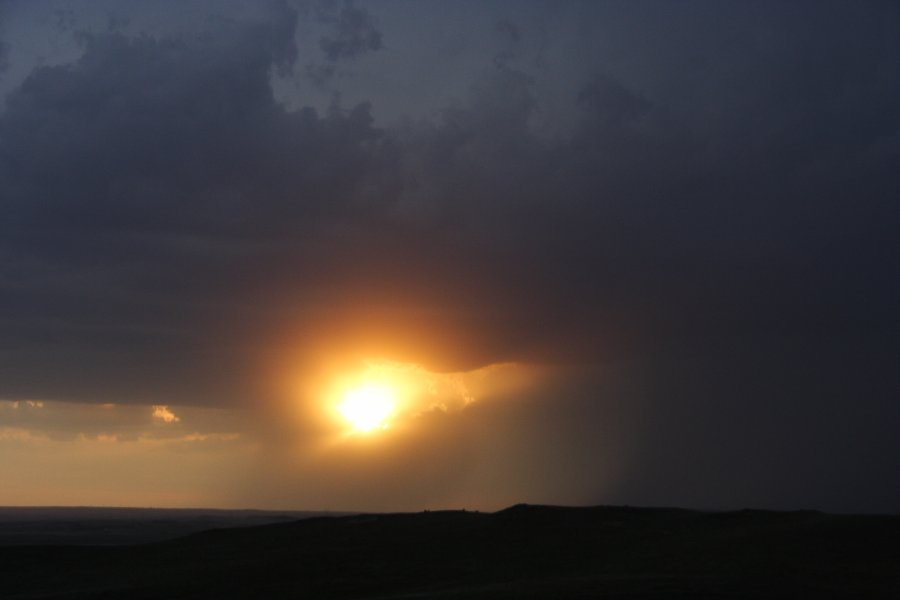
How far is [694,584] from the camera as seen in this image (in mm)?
40875

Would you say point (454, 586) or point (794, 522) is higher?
point (794, 522)

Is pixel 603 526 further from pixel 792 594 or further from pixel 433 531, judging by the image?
pixel 792 594

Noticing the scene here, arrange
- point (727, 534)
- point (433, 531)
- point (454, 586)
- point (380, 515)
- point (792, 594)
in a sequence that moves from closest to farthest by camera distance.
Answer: point (792, 594), point (454, 586), point (727, 534), point (433, 531), point (380, 515)

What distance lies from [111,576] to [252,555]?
337 inches

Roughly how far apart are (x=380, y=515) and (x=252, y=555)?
13.3 m

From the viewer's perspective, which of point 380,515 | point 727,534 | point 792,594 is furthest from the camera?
point 380,515

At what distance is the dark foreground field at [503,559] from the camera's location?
43625 mm

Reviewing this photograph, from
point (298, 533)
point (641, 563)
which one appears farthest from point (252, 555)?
point (641, 563)

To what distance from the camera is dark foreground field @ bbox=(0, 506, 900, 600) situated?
143 ft

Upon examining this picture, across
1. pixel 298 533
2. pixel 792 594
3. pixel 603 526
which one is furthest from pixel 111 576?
pixel 792 594

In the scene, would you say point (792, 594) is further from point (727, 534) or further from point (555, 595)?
point (727, 534)

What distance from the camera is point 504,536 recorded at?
6284cm

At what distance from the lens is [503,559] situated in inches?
2212

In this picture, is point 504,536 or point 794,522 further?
point 504,536
